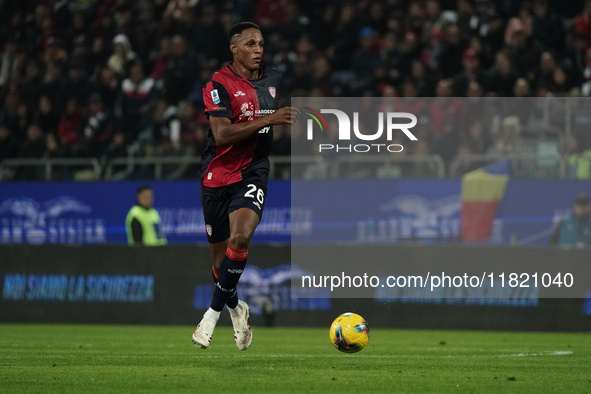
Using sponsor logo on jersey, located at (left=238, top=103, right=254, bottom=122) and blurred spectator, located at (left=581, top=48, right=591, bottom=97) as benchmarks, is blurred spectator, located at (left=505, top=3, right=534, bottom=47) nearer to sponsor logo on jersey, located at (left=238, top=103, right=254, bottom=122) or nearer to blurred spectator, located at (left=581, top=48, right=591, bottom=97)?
blurred spectator, located at (left=581, top=48, right=591, bottom=97)

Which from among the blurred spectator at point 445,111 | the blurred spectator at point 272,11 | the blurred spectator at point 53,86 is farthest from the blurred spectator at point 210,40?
the blurred spectator at point 445,111

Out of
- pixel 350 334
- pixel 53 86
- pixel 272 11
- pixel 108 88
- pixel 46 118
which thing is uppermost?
pixel 272 11

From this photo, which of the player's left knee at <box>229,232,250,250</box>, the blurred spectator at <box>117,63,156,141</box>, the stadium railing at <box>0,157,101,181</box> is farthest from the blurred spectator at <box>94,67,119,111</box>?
the player's left knee at <box>229,232,250,250</box>

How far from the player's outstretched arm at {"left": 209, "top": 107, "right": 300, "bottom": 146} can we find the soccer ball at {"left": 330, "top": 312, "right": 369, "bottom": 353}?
5.68 feet

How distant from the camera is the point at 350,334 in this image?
7.44 metres

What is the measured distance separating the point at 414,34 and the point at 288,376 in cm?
1173

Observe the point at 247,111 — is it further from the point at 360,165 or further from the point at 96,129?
the point at 96,129

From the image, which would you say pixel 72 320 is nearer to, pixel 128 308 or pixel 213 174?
pixel 128 308

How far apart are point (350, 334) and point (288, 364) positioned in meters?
0.58

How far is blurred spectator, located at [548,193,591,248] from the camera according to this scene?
13.4 meters

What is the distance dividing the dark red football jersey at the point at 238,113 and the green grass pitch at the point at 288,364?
1.61 metres

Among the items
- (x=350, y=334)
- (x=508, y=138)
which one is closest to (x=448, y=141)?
(x=508, y=138)

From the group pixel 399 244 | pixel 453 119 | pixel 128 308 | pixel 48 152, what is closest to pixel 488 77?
pixel 453 119

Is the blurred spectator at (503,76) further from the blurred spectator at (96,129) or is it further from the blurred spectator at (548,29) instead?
the blurred spectator at (96,129)
